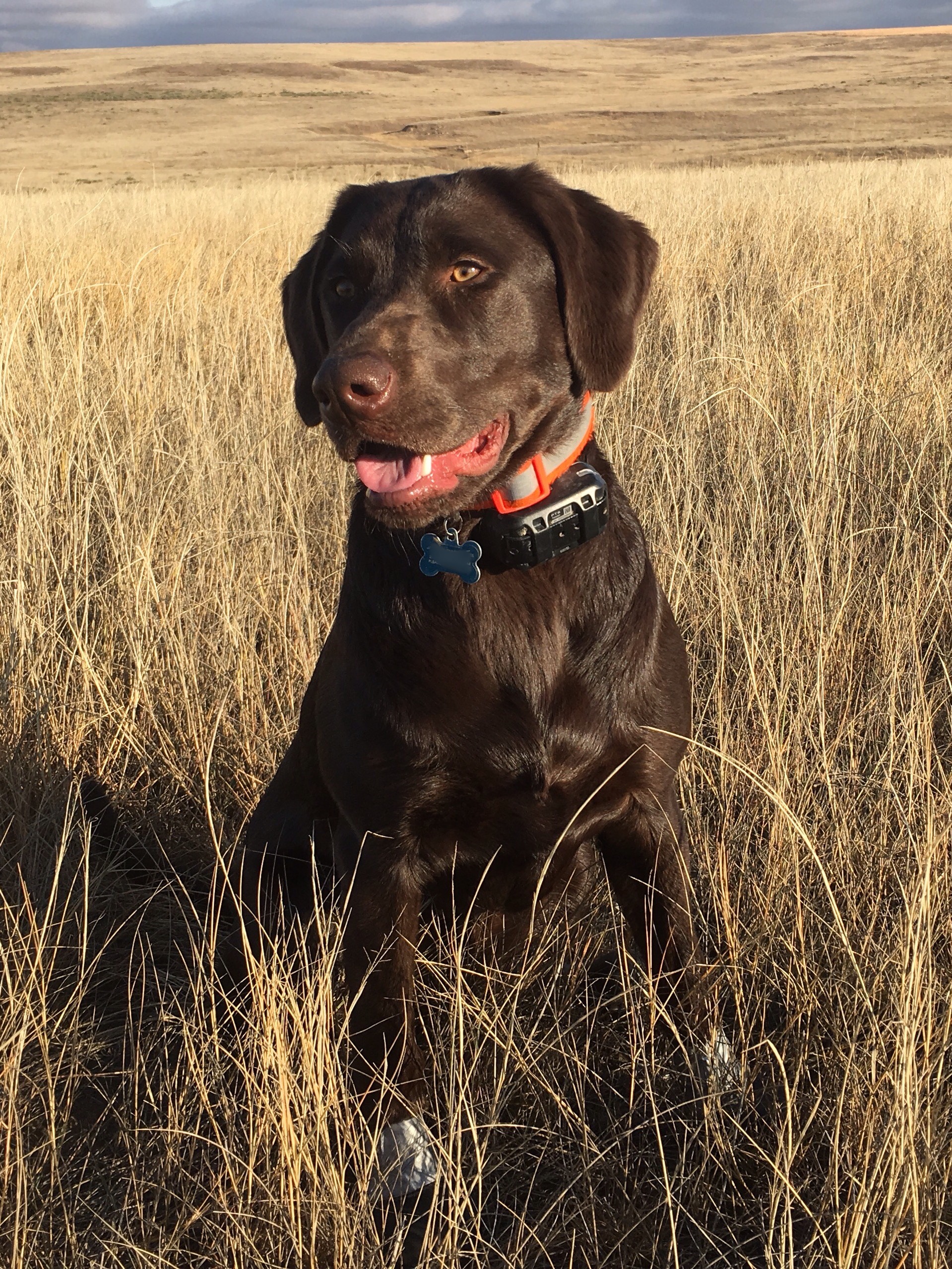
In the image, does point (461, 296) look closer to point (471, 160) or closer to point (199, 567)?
point (199, 567)

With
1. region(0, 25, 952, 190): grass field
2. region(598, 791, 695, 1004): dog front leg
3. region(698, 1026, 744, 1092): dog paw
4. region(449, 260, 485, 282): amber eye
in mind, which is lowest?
region(698, 1026, 744, 1092): dog paw

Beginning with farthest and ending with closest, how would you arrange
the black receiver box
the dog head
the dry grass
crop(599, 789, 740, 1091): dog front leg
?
crop(599, 789, 740, 1091): dog front leg → the black receiver box → the dog head → the dry grass

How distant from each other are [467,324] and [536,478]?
273mm

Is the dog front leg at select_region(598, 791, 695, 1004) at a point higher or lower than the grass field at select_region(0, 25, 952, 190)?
lower

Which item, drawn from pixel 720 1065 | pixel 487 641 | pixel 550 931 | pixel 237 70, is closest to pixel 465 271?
pixel 487 641

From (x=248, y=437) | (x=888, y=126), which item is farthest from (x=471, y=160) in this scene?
(x=248, y=437)

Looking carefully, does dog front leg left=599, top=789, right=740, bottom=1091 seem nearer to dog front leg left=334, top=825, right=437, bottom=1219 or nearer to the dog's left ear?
dog front leg left=334, top=825, right=437, bottom=1219

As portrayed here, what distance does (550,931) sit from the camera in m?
2.13

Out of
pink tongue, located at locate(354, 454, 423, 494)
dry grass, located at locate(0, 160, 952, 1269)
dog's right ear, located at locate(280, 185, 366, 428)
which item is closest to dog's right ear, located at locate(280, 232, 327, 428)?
dog's right ear, located at locate(280, 185, 366, 428)

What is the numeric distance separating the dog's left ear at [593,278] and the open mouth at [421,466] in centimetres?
20

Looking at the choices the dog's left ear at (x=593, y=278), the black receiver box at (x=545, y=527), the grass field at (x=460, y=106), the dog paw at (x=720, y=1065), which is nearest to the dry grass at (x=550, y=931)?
the dog paw at (x=720, y=1065)

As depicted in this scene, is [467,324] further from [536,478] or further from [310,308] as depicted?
[310,308]

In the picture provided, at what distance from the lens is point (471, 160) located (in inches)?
1188

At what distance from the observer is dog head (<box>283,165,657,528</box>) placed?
66.6 inches
